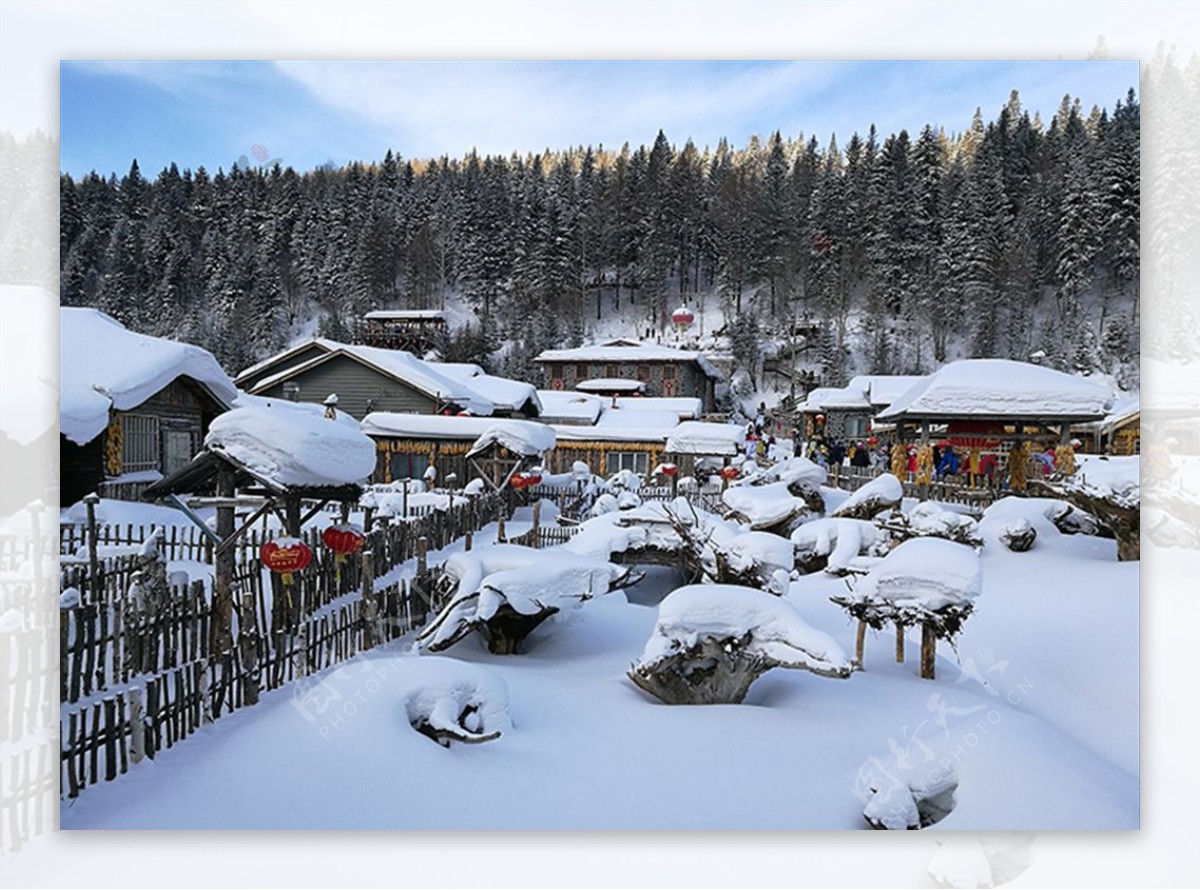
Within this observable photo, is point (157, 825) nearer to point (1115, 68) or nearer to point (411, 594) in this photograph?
point (411, 594)

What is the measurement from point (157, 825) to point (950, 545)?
5.69 meters

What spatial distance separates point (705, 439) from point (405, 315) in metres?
9.54

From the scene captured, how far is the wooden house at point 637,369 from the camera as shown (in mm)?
12758

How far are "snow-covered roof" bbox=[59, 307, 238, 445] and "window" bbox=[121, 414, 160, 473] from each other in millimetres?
1640

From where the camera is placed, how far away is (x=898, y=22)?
4547mm

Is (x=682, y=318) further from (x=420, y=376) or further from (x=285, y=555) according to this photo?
(x=420, y=376)

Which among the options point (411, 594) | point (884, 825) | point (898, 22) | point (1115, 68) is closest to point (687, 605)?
point (884, 825)

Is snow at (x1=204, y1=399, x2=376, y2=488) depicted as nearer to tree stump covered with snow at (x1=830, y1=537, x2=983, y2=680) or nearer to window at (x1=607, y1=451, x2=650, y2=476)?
tree stump covered with snow at (x1=830, y1=537, x2=983, y2=680)

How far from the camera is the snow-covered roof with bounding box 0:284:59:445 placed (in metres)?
4.41

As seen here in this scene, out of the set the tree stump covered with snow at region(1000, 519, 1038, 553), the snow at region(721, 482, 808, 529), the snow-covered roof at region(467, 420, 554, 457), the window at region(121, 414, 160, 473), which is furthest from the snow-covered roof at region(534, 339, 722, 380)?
the window at region(121, 414, 160, 473)

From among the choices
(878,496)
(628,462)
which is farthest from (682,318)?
(628,462)

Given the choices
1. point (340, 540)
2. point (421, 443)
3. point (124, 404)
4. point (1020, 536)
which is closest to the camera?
point (340, 540)

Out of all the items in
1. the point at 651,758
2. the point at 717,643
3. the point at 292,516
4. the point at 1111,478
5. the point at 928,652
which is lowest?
the point at 651,758

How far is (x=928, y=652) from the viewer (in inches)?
229
